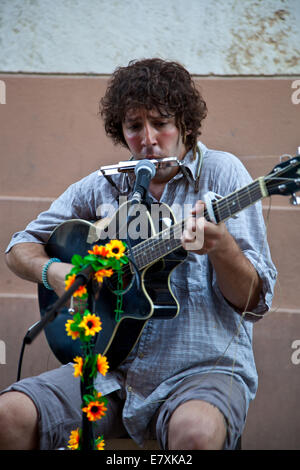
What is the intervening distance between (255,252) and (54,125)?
5.80 ft

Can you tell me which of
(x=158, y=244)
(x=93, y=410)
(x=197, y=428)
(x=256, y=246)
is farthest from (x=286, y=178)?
(x=93, y=410)

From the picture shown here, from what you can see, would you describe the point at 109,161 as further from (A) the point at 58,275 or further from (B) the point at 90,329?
(B) the point at 90,329

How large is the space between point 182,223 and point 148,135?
461 millimetres

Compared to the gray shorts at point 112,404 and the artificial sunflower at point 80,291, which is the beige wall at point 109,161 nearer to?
the gray shorts at point 112,404

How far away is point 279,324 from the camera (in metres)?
2.81

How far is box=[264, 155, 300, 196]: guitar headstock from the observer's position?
1.55 m

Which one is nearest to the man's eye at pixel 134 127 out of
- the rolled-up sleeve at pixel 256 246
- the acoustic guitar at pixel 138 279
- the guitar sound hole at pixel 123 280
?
the acoustic guitar at pixel 138 279

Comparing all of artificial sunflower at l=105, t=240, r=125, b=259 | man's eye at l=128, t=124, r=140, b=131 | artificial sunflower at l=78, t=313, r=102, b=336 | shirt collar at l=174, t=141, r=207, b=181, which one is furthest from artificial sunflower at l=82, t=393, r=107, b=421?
man's eye at l=128, t=124, r=140, b=131

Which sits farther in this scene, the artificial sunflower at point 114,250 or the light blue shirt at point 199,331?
the light blue shirt at point 199,331

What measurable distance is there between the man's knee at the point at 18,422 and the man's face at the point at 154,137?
997 mm

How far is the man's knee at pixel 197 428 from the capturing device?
149 cm

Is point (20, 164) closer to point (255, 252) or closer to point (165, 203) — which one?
point (165, 203)

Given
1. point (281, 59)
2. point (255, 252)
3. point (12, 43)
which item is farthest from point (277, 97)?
point (12, 43)

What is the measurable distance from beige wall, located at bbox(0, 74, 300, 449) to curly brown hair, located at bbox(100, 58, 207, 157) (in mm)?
710
